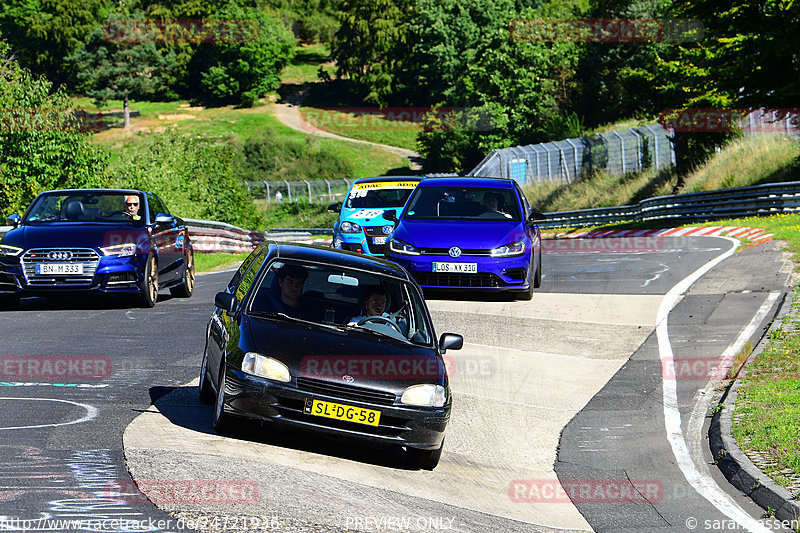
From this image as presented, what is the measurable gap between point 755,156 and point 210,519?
115 feet

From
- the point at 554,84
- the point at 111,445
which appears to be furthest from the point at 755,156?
the point at 554,84

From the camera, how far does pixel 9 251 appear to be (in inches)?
574

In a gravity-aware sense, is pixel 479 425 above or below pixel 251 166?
above

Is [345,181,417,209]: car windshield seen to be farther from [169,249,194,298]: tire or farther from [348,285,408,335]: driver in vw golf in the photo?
[348,285,408,335]: driver in vw golf

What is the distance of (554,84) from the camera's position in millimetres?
82000

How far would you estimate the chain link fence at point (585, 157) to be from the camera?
46.1 m

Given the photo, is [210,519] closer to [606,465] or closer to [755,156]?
[606,465]

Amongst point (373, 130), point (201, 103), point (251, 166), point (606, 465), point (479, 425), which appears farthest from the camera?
point (201, 103)

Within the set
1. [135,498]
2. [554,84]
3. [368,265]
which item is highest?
[368,265]

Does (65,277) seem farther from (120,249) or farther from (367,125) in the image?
(367,125)

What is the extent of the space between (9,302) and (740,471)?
11.4 meters

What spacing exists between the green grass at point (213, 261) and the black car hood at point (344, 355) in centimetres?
1930

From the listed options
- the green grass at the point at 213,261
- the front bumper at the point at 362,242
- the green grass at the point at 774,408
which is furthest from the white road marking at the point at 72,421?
the green grass at the point at 213,261

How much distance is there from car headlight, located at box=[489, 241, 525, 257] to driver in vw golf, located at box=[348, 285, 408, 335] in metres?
6.55
